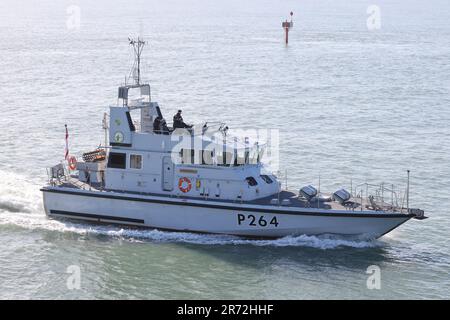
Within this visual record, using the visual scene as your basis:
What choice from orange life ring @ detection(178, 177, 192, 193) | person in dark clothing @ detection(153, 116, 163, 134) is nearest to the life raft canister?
person in dark clothing @ detection(153, 116, 163, 134)

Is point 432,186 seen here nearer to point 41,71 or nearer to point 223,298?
point 223,298

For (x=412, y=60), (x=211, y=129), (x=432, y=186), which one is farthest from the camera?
(x=412, y=60)

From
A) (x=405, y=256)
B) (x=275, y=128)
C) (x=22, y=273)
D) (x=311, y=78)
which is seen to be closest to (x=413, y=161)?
(x=275, y=128)

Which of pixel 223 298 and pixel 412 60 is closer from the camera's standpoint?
pixel 223 298

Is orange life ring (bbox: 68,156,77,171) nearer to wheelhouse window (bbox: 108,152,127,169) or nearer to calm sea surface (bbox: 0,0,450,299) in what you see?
wheelhouse window (bbox: 108,152,127,169)

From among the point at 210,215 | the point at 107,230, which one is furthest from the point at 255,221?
the point at 107,230

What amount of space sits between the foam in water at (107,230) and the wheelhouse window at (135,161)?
8.20 feet

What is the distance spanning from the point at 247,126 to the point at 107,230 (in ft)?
64.5

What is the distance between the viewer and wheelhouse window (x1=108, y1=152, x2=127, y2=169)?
29.1 metres

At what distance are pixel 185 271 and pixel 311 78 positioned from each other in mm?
43680

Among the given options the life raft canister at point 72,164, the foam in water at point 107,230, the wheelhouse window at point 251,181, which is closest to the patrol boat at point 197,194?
Answer: the wheelhouse window at point 251,181

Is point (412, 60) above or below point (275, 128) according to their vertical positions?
above

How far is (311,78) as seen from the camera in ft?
219
